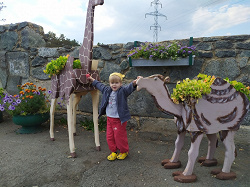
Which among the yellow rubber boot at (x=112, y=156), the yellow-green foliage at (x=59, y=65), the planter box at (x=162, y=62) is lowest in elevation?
the yellow rubber boot at (x=112, y=156)

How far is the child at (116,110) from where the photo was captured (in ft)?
9.24

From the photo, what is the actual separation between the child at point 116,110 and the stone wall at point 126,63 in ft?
3.81

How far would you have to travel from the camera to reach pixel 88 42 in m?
3.00

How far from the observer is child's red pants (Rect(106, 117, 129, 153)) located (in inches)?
114

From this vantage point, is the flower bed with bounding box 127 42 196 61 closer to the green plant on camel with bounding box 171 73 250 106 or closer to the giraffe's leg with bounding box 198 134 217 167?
the green plant on camel with bounding box 171 73 250 106

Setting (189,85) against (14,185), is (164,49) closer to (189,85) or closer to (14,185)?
(189,85)

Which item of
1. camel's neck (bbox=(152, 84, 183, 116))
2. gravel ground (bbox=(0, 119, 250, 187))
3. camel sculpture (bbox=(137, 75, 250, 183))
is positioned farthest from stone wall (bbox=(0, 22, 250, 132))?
camel's neck (bbox=(152, 84, 183, 116))

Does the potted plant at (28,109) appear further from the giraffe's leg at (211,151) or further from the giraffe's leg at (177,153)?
the giraffe's leg at (211,151)

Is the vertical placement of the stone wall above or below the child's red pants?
above

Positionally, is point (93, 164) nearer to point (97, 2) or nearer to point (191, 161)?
point (191, 161)

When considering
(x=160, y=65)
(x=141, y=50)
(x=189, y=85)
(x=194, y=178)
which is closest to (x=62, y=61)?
(x=141, y=50)

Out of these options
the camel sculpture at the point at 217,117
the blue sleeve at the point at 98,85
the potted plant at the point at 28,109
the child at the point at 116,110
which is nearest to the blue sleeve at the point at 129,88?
the child at the point at 116,110

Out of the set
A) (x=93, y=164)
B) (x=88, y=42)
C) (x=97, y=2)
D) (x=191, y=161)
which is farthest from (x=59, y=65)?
(x=191, y=161)

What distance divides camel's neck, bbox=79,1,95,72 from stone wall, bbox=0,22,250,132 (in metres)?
1.12
